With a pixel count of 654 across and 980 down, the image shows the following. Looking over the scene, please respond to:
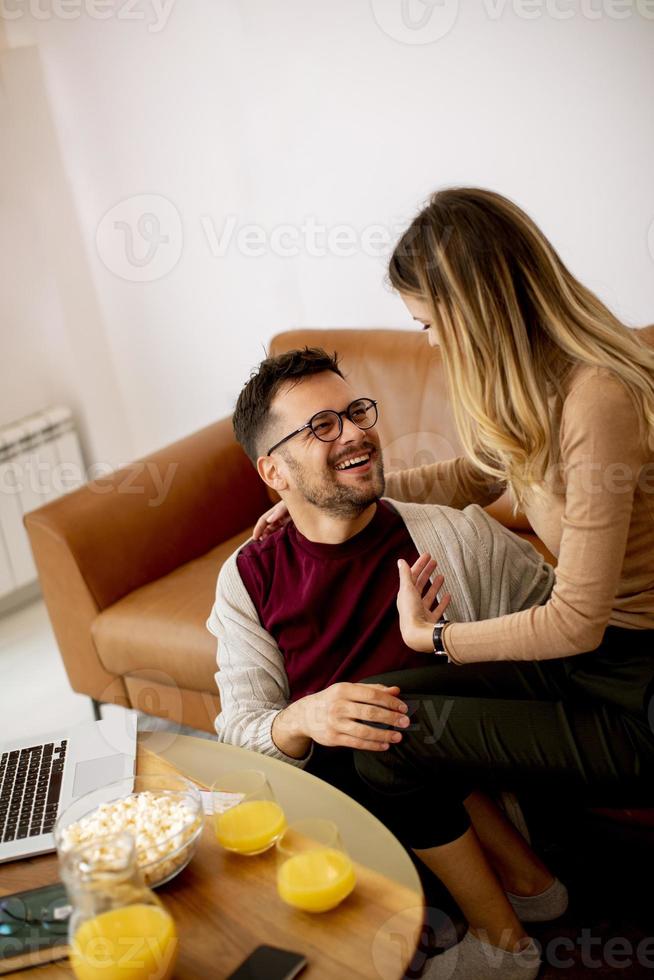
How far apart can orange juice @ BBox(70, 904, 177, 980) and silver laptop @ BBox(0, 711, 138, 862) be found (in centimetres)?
27

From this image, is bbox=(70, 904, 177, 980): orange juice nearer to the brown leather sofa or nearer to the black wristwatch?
the black wristwatch

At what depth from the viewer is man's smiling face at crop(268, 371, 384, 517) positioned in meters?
1.72

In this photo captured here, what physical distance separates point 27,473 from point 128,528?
1196 millimetres

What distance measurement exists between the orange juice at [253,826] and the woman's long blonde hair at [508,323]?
0.59 meters

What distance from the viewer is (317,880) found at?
1.13 metres

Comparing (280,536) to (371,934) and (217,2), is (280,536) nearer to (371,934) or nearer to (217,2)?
(371,934)

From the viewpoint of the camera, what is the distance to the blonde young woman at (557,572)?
4.48 ft

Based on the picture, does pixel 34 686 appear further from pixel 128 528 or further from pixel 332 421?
pixel 332 421

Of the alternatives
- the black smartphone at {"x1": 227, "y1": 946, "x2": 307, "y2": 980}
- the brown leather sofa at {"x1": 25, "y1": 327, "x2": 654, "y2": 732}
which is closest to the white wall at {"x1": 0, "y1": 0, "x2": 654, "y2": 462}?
the brown leather sofa at {"x1": 25, "y1": 327, "x2": 654, "y2": 732}

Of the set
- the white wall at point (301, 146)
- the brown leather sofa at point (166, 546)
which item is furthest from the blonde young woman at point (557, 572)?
the white wall at point (301, 146)

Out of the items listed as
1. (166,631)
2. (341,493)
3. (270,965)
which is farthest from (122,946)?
(166,631)

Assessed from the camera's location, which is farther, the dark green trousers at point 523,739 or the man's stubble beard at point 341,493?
the man's stubble beard at point 341,493

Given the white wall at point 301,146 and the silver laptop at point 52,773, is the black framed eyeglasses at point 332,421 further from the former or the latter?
the white wall at point 301,146

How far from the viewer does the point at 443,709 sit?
152 centimetres
